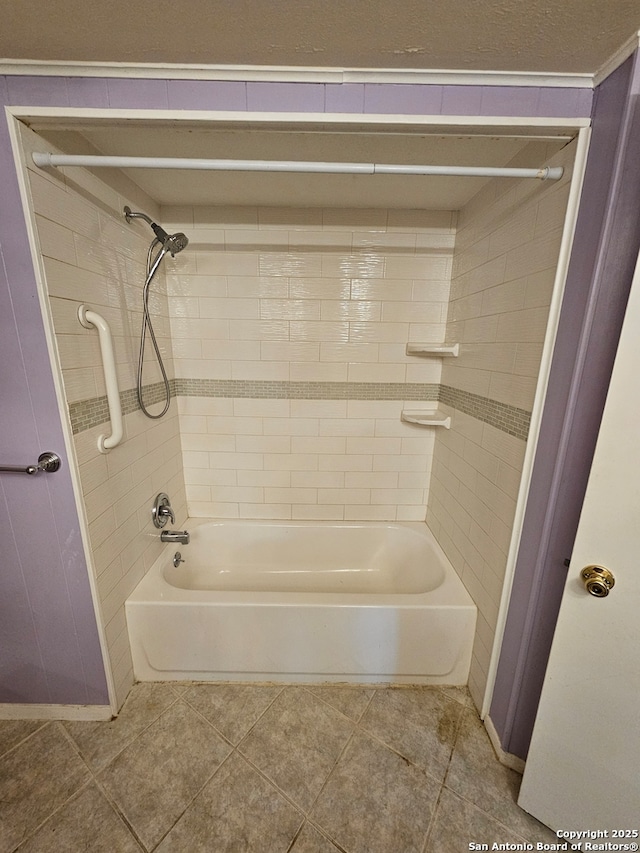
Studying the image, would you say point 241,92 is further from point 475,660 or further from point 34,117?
point 475,660

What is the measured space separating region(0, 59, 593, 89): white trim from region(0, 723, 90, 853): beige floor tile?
2.14 meters

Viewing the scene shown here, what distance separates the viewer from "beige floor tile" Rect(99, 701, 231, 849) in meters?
0.99

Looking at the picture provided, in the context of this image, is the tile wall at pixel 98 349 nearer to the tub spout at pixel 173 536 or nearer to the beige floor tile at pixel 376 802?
the tub spout at pixel 173 536

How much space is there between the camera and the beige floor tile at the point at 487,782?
38.5 inches

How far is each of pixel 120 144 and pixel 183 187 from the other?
34 centimetres

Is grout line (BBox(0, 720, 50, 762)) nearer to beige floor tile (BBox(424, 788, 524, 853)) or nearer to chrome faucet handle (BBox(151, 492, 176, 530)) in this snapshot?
chrome faucet handle (BBox(151, 492, 176, 530))

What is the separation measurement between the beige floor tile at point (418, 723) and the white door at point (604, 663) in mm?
300

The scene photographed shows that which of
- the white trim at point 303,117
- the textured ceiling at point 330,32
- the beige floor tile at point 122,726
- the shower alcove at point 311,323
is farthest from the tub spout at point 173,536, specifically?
the textured ceiling at point 330,32

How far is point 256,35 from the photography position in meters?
0.71

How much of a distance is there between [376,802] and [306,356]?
5.95ft

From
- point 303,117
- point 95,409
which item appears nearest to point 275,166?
point 303,117

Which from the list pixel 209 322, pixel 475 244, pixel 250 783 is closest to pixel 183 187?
pixel 209 322

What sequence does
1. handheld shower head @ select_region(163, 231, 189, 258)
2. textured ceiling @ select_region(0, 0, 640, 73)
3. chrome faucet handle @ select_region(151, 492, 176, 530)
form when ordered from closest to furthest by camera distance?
textured ceiling @ select_region(0, 0, 640, 73) < handheld shower head @ select_region(163, 231, 189, 258) < chrome faucet handle @ select_region(151, 492, 176, 530)

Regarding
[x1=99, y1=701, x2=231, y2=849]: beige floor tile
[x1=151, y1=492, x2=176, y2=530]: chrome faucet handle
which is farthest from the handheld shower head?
[x1=99, y1=701, x2=231, y2=849]: beige floor tile
